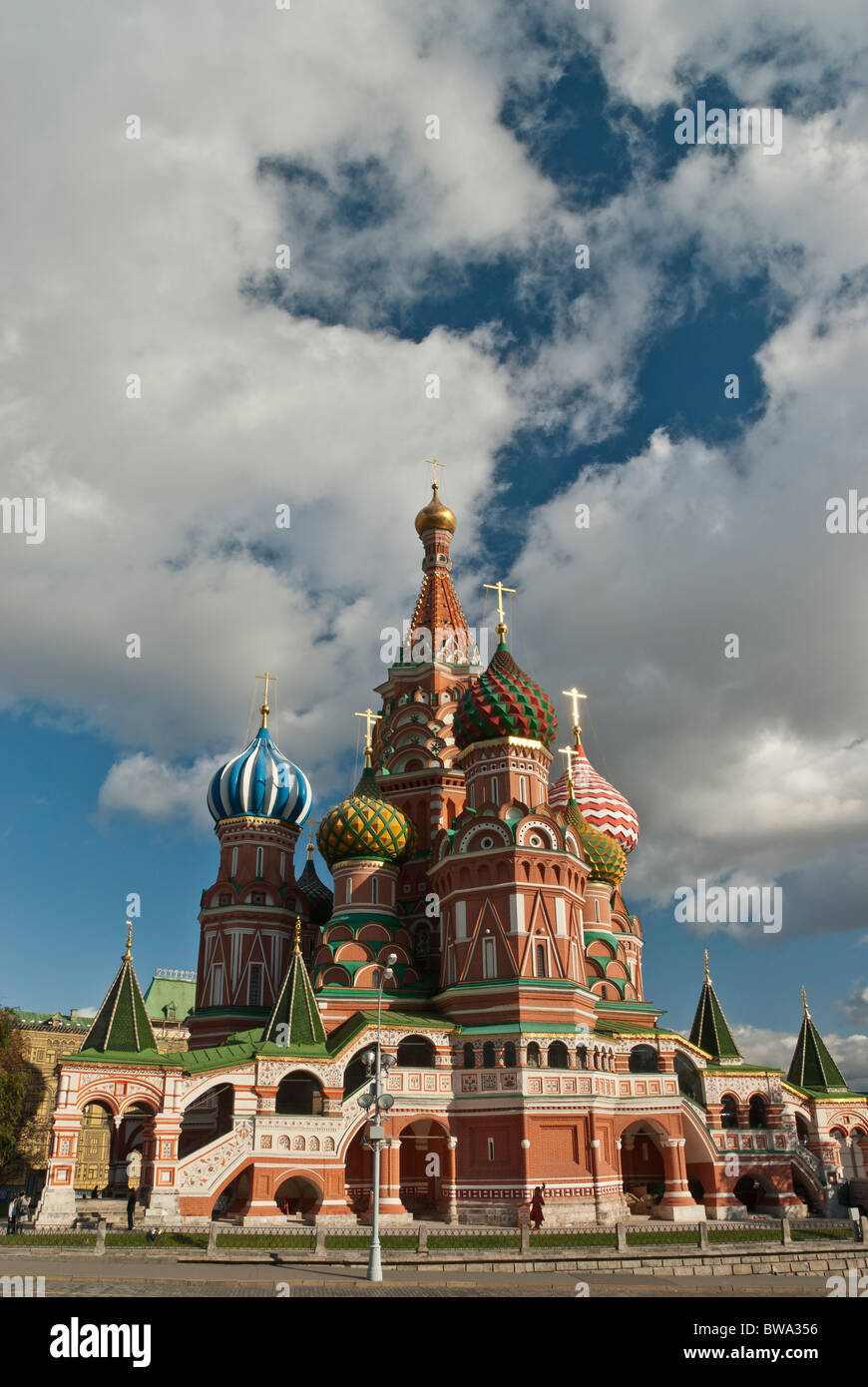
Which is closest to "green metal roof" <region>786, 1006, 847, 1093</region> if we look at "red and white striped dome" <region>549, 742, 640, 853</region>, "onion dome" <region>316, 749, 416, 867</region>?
"red and white striped dome" <region>549, 742, 640, 853</region>

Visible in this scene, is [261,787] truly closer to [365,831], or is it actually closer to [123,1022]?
[365,831]

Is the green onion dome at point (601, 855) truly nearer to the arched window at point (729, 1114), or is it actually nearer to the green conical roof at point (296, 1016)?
the arched window at point (729, 1114)

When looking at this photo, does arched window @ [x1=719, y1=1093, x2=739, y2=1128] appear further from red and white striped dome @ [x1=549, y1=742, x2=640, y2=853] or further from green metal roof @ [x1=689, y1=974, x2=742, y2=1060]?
red and white striped dome @ [x1=549, y1=742, x2=640, y2=853]

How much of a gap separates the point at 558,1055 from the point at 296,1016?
8.33m

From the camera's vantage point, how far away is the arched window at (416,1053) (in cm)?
3309

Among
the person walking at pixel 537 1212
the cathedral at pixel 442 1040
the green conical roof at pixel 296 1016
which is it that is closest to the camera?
the person walking at pixel 537 1212

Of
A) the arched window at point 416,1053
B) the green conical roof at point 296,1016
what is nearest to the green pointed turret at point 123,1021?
the green conical roof at point 296,1016

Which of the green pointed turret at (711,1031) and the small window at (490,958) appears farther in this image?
the green pointed turret at (711,1031)

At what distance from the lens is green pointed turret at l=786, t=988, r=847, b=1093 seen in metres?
43.7

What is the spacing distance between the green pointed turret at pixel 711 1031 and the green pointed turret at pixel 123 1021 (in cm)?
2085

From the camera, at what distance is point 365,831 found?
128 ft

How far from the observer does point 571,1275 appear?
754 inches

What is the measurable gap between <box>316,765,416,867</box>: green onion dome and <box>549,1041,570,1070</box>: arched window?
999 centimetres
